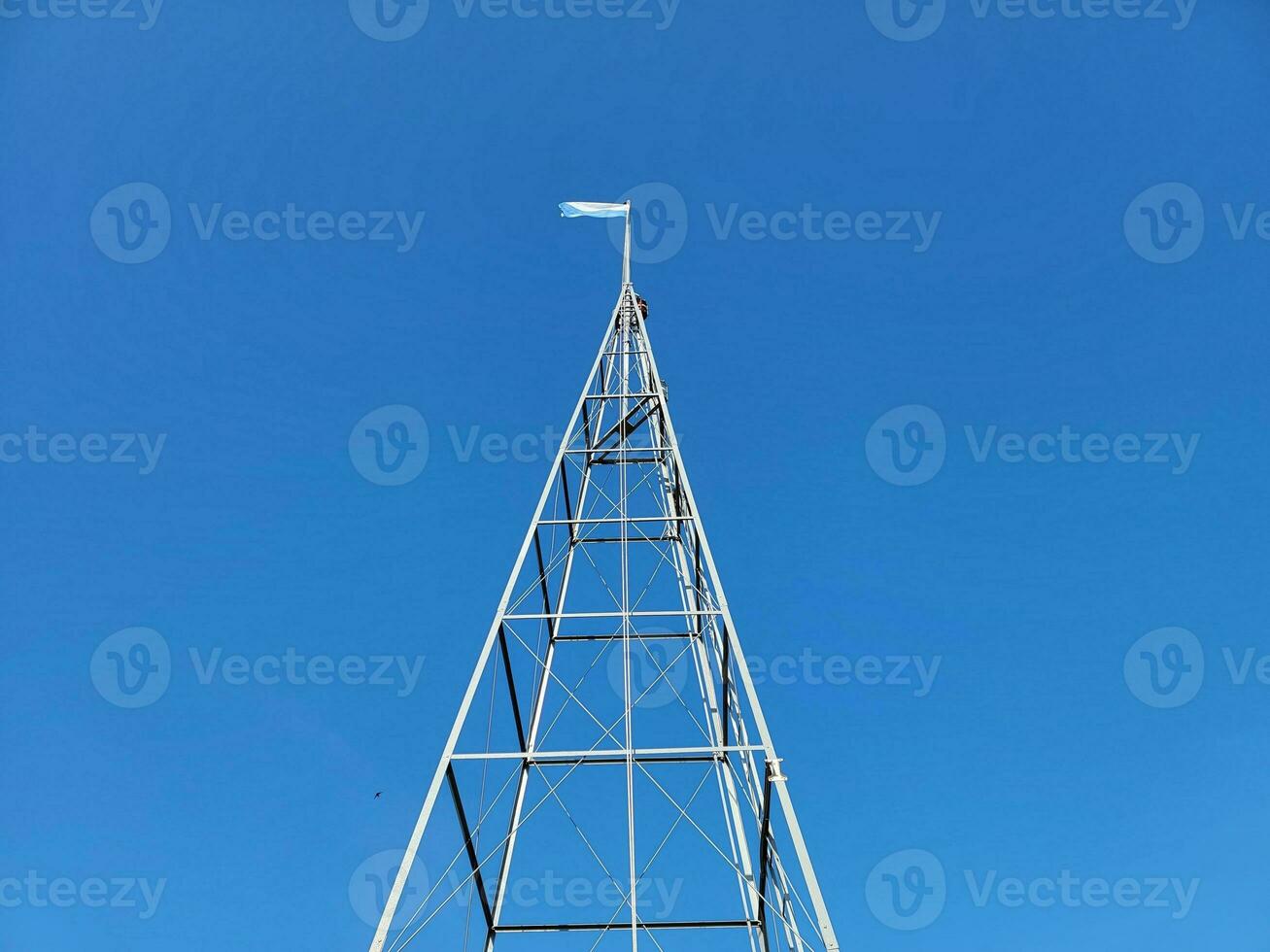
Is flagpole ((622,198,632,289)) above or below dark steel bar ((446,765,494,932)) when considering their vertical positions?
above

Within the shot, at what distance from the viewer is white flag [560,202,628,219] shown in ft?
51.4

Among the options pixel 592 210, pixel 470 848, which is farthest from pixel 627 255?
pixel 470 848

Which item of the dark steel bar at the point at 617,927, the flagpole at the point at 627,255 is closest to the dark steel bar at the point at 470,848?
the dark steel bar at the point at 617,927

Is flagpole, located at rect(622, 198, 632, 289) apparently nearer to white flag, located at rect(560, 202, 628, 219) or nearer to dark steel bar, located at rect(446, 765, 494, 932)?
white flag, located at rect(560, 202, 628, 219)

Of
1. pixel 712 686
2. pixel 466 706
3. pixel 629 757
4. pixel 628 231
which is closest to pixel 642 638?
pixel 712 686

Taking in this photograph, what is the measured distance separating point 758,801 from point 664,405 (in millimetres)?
6339

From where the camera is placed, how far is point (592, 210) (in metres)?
15.9

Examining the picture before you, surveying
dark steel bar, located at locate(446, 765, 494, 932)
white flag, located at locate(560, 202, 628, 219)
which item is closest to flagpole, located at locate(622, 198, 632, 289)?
white flag, located at locate(560, 202, 628, 219)

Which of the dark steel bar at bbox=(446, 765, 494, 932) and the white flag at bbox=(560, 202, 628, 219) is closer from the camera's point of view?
the dark steel bar at bbox=(446, 765, 494, 932)

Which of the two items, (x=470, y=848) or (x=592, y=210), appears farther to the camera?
(x=592, y=210)

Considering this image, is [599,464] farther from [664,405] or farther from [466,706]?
[466,706]

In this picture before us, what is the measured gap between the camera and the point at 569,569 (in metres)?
11.7

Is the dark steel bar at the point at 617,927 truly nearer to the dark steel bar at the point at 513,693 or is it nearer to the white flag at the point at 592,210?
the dark steel bar at the point at 513,693

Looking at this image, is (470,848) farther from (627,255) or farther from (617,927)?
(627,255)
